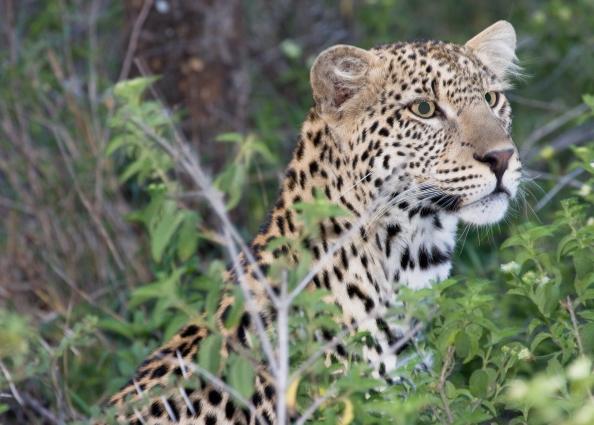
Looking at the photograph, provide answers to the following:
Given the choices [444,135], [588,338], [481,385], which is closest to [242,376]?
[481,385]

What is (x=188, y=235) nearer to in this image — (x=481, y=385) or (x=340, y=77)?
(x=340, y=77)

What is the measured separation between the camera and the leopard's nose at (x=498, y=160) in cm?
582

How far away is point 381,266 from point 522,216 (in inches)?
124

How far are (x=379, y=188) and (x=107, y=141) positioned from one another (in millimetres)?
3180

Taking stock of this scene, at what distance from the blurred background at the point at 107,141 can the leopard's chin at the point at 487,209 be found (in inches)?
21.7

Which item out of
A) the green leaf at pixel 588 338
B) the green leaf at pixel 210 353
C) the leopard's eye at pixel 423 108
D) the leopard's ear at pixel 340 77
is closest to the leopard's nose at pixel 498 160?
the leopard's eye at pixel 423 108

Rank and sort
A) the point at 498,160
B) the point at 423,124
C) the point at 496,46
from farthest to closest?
the point at 496,46 → the point at 423,124 → the point at 498,160

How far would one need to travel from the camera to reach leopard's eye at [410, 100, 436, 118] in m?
6.13

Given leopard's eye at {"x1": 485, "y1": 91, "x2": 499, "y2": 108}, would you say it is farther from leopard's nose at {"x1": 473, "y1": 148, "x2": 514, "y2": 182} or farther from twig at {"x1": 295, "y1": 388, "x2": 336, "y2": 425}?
twig at {"x1": 295, "y1": 388, "x2": 336, "y2": 425}

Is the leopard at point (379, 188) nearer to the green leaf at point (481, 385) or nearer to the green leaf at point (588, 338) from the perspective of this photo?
the green leaf at point (481, 385)

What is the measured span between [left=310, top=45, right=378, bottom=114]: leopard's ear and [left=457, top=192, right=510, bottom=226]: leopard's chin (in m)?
0.71

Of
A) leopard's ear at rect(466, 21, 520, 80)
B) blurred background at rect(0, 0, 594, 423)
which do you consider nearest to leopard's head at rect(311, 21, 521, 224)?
leopard's ear at rect(466, 21, 520, 80)

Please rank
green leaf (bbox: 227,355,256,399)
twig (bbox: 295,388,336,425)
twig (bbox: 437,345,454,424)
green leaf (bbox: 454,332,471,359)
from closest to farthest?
twig (bbox: 295,388,336,425) < green leaf (bbox: 227,355,256,399) < twig (bbox: 437,345,454,424) < green leaf (bbox: 454,332,471,359)

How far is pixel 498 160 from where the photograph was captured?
5.83 metres
